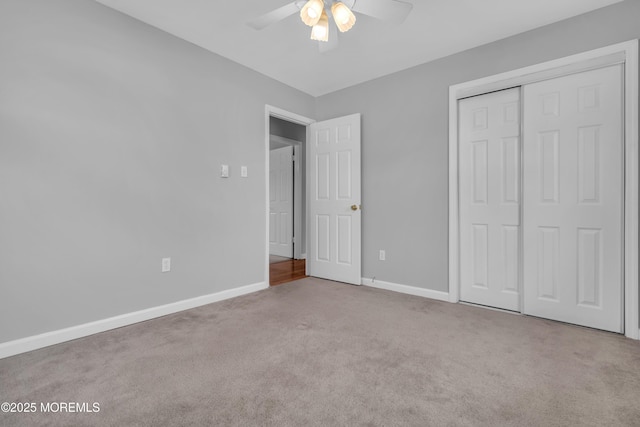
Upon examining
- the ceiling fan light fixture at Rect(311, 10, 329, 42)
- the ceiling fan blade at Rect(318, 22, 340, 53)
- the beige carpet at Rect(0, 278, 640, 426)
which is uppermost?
the ceiling fan blade at Rect(318, 22, 340, 53)

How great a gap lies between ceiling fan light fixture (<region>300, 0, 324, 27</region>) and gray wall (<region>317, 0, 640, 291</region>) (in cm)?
176

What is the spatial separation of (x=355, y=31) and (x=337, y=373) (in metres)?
2.71

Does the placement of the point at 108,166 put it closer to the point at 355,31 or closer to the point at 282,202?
Result: the point at 355,31

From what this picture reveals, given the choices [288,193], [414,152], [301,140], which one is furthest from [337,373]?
[301,140]

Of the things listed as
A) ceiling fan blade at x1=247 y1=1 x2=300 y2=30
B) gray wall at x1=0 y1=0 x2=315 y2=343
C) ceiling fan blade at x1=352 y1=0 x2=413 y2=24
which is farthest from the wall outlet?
ceiling fan blade at x1=352 y1=0 x2=413 y2=24

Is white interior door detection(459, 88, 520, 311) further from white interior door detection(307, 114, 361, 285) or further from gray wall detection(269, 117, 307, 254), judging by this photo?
gray wall detection(269, 117, 307, 254)

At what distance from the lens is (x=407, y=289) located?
3.35 m

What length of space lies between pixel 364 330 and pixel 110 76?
9.12 feet

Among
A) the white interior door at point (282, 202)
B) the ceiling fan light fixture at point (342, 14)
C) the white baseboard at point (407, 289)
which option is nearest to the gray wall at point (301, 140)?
the white interior door at point (282, 202)

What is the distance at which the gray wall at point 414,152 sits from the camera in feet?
9.20

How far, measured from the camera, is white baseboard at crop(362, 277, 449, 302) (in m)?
3.11

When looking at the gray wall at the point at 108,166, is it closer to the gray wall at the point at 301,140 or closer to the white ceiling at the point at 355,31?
the white ceiling at the point at 355,31

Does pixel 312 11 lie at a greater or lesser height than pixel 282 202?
greater

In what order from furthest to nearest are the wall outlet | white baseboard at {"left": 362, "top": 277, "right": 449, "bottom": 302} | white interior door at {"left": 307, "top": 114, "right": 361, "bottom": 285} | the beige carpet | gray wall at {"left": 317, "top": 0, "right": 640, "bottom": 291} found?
white interior door at {"left": 307, "top": 114, "right": 361, "bottom": 285} < white baseboard at {"left": 362, "top": 277, "right": 449, "bottom": 302} < gray wall at {"left": 317, "top": 0, "right": 640, "bottom": 291} < the wall outlet < the beige carpet
